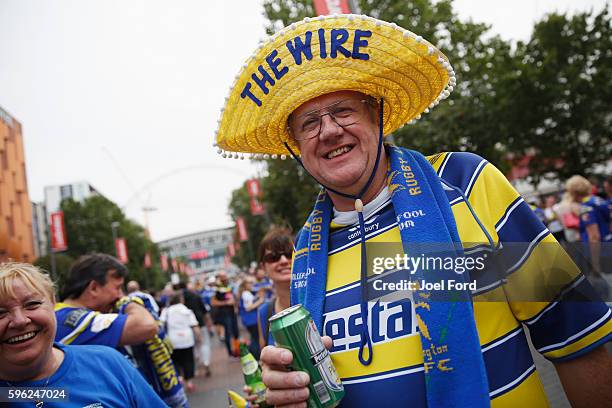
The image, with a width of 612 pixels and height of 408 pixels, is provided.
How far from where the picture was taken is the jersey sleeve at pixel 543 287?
53.2 inches

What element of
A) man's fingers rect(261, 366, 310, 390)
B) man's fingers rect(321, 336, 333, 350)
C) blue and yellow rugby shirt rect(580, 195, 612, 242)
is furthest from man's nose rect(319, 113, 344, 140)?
blue and yellow rugby shirt rect(580, 195, 612, 242)

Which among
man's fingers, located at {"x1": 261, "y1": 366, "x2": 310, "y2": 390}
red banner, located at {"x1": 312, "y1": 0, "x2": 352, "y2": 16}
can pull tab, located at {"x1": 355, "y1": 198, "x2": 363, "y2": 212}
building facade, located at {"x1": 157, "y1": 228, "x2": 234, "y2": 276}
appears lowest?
man's fingers, located at {"x1": 261, "y1": 366, "x2": 310, "y2": 390}

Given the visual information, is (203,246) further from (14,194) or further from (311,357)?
(311,357)

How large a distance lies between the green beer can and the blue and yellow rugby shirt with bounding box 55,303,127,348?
224cm

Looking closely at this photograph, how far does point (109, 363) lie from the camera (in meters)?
2.36

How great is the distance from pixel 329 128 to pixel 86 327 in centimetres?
237

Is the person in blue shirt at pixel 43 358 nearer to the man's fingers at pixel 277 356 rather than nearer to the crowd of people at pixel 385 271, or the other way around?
the crowd of people at pixel 385 271

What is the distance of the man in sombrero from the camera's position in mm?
1355

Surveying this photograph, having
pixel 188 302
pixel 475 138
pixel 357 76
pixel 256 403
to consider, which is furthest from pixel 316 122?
pixel 475 138

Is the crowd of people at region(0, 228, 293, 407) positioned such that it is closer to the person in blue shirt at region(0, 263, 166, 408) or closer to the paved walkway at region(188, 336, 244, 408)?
the person in blue shirt at region(0, 263, 166, 408)

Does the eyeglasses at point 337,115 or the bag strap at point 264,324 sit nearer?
the eyeglasses at point 337,115

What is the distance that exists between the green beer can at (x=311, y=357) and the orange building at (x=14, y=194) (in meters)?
36.7

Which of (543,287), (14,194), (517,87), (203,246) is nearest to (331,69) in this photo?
(543,287)

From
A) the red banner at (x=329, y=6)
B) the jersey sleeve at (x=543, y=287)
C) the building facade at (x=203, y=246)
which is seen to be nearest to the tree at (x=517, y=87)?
the red banner at (x=329, y=6)
